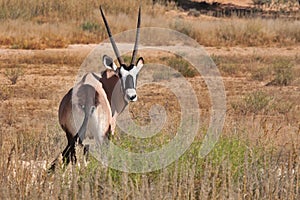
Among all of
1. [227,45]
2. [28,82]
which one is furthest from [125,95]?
[227,45]

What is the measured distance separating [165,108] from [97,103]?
4.93 metres

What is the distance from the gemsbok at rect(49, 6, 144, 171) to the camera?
7.30 m

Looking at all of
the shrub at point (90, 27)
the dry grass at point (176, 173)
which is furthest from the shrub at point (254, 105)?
the shrub at point (90, 27)

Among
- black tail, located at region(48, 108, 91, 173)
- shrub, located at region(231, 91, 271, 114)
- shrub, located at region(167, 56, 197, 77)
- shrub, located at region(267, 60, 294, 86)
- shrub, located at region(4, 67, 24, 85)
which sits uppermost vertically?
black tail, located at region(48, 108, 91, 173)

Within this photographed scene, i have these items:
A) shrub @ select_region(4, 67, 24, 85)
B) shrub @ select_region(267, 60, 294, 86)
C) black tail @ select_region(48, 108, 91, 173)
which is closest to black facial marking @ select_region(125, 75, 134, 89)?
black tail @ select_region(48, 108, 91, 173)

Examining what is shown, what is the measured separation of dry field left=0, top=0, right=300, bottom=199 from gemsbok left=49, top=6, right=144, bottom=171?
0.18 m

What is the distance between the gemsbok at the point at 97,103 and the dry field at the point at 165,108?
18 cm

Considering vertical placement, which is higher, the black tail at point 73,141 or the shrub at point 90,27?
the black tail at point 73,141

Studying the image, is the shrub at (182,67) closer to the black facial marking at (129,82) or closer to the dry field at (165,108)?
the dry field at (165,108)

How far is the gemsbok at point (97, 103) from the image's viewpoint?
730 cm

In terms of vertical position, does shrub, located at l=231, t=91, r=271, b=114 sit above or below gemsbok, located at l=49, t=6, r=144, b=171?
below

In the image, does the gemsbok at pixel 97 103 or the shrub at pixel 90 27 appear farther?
the shrub at pixel 90 27

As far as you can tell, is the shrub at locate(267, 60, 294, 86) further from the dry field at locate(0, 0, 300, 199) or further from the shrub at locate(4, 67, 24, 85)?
the shrub at locate(4, 67, 24, 85)

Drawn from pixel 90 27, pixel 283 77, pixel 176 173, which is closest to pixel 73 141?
pixel 176 173
